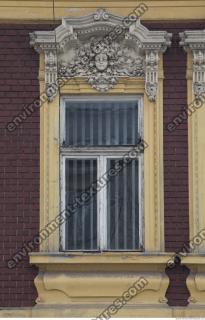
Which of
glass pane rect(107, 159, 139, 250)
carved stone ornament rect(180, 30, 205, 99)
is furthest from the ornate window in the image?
carved stone ornament rect(180, 30, 205, 99)

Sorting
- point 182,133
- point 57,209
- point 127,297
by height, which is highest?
point 182,133

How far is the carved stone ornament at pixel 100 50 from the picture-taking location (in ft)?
37.7

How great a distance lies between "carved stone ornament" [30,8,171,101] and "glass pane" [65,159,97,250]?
753mm

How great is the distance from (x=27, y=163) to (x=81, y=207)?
695 mm

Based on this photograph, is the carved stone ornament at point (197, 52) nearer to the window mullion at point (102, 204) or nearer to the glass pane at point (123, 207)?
the glass pane at point (123, 207)

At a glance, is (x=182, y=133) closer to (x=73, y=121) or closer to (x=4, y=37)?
(x=73, y=121)

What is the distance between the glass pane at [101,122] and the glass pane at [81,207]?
246mm

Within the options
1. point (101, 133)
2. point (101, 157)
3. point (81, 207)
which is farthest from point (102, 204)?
point (101, 133)

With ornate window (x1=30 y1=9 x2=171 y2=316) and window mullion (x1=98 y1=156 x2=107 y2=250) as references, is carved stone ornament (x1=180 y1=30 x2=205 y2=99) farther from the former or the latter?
window mullion (x1=98 y1=156 x2=107 y2=250)

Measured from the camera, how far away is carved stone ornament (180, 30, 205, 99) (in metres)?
11.5

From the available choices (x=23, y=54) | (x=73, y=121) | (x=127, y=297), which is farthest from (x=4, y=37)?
(x=127, y=297)

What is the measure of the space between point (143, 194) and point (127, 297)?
104 centimetres

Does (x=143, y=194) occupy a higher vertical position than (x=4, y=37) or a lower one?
lower

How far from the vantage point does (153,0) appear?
11.6 metres
